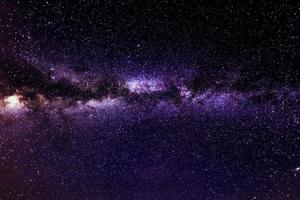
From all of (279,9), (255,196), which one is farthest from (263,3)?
(255,196)

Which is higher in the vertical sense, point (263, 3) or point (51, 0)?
point (51, 0)

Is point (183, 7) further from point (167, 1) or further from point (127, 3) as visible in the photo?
point (127, 3)

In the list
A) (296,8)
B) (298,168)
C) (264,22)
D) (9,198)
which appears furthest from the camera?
(9,198)

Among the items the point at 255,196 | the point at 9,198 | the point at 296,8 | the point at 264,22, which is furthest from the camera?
the point at 255,196

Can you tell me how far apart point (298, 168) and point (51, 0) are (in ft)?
45.7

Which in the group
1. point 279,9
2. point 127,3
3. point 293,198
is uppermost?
point 127,3

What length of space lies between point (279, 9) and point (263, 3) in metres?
0.40

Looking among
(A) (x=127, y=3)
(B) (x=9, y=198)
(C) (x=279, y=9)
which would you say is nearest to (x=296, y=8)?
(C) (x=279, y=9)

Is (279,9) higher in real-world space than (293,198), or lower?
higher

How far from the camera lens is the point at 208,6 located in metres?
8.19

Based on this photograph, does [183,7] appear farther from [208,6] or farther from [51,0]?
[51,0]

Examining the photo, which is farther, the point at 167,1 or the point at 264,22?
the point at 264,22

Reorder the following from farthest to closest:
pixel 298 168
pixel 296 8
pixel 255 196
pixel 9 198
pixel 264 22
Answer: pixel 255 196 → pixel 9 198 → pixel 298 168 → pixel 264 22 → pixel 296 8

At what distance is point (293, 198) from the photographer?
1730cm
